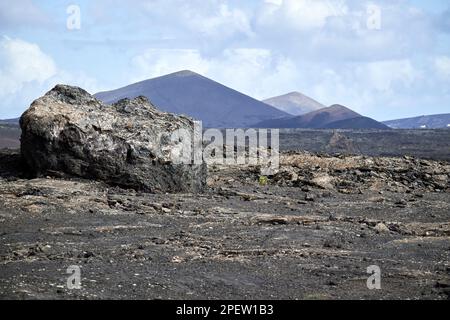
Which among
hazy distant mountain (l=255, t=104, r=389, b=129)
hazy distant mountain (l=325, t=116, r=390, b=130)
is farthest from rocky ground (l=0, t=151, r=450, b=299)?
hazy distant mountain (l=255, t=104, r=389, b=129)

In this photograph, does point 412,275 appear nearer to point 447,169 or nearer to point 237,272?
point 237,272

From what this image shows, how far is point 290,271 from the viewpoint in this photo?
925 centimetres

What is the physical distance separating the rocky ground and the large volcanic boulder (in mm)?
445

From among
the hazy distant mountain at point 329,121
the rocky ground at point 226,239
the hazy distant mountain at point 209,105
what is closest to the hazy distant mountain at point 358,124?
the hazy distant mountain at point 329,121

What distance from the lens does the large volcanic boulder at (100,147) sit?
15.6 metres

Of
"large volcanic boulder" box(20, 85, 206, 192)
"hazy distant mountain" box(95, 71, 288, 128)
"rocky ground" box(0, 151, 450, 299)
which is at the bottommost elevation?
"rocky ground" box(0, 151, 450, 299)

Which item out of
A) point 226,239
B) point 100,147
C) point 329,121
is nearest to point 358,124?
point 329,121

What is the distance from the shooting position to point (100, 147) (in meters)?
15.7

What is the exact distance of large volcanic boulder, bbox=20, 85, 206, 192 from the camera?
15648 mm

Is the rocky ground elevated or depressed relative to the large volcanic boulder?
depressed

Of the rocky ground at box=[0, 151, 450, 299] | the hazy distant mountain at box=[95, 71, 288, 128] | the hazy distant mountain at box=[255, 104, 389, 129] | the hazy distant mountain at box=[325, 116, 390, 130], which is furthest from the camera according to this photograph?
the hazy distant mountain at box=[95, 71, 288, 128]

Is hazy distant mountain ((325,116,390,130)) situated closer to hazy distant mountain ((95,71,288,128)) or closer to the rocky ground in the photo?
hazy distant mountain ((95,71,288,128))

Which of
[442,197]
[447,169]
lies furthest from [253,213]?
[447,169]

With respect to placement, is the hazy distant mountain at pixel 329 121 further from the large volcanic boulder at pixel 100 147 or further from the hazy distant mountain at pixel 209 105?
the large volcanic boulder at pixel 100 147
